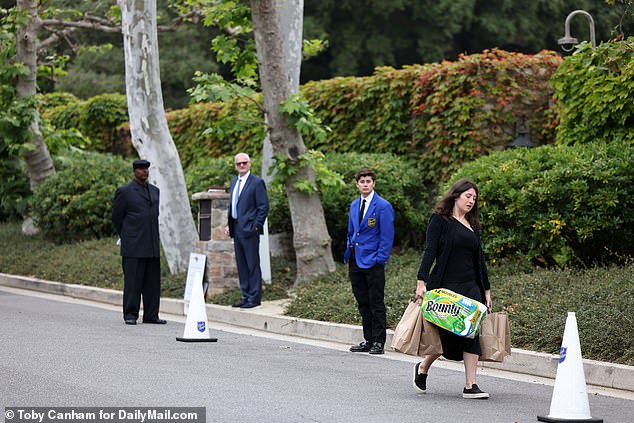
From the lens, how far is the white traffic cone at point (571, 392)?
7.18m

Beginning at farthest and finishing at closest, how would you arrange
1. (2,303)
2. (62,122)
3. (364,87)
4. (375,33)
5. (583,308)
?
(375,33) < (62,122) < (364,87) < (2,303) < (583,308)

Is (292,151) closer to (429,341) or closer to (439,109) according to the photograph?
(439,109)

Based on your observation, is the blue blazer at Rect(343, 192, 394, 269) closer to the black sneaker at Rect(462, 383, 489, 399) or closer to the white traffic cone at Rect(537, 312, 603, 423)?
the black sneaker at Rect(462, 383, 489, 399)

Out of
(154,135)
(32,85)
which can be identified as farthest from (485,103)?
(32,85)

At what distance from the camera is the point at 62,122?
101 feet

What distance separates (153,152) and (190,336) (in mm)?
6371

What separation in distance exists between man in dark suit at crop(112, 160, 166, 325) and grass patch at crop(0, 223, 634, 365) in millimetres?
1535

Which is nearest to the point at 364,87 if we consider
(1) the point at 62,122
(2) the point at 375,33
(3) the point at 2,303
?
(3) the point at 2,303

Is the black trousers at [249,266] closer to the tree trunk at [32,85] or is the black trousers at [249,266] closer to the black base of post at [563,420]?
the black base of post at [563,420]

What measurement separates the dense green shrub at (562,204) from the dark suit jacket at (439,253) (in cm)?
458

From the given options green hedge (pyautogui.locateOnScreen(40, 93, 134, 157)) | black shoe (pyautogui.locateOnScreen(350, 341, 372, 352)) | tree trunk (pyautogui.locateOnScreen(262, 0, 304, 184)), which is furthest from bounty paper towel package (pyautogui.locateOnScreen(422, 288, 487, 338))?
green hedge (pyautogui.locateOnScreen(40, 93, 134, 157))

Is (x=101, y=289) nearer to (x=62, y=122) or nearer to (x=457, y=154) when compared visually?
(x=457, y=154)

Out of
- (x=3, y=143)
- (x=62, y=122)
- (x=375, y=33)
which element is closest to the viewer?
(x=3, y=143)

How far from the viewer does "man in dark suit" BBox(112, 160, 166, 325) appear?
1357 centimetres
